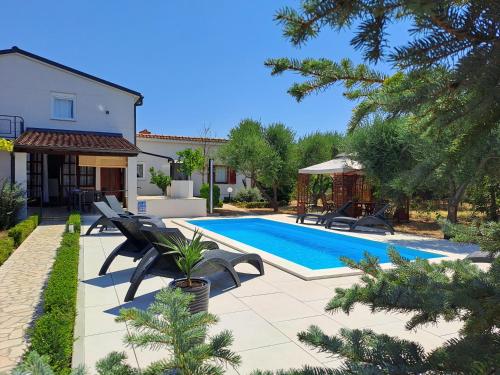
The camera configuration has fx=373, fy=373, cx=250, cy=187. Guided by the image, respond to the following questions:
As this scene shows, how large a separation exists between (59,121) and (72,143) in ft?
10.4

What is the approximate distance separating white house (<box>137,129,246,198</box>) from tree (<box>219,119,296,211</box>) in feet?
14.7

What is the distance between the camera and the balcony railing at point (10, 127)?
1973cm

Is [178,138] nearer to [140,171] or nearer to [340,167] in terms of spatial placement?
[140,171]

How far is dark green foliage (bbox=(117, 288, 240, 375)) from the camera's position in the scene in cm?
152

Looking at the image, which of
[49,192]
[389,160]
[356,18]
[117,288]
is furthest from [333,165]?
[356,18]

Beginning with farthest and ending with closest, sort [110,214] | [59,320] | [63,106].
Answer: [63,106], [110,214], [59,320]

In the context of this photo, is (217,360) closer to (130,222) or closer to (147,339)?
(147,339)

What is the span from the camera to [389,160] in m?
17.3

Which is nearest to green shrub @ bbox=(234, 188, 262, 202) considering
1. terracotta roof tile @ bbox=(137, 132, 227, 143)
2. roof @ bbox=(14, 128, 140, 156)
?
terracotta roof tile @ bbox=(137, 132, 227, 143)

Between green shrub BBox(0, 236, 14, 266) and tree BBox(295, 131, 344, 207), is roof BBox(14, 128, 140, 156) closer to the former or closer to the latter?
green shrub BBox(0, 236, 14, 266)

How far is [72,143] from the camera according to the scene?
18.9 meters

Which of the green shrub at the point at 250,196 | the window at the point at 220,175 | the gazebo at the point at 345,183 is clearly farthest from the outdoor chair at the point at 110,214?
the window at the point at 220,175

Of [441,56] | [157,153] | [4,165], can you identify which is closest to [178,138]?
[157,153]

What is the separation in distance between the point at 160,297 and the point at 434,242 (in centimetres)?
1375
